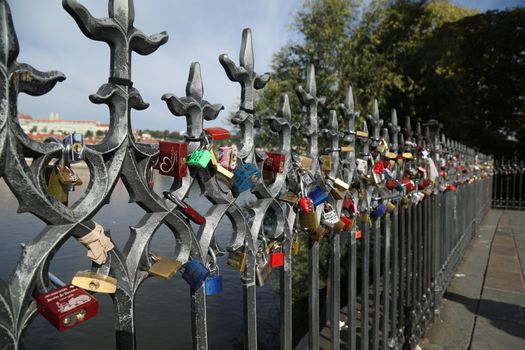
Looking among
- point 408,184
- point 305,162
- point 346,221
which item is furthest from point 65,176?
point 408,184

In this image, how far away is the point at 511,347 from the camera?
369 centimetres

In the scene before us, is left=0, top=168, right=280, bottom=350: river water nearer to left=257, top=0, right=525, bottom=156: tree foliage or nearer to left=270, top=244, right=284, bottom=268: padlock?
left=270, top=244, right=284, bottom=268: padlock

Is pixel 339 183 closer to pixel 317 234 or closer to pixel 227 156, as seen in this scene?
pixel 317 234

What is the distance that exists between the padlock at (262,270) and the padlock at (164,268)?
19.4 inches

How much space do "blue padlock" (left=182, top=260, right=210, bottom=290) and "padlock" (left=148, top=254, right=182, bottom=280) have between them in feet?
0.27

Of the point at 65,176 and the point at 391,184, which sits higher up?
the point at 65,176

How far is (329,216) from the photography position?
1974 mm

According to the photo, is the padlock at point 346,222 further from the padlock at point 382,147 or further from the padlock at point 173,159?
the padlock at point 173,159

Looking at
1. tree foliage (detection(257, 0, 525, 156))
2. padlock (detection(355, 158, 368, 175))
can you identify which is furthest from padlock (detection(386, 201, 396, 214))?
tree foliage (detection(257, 0, 525, 156))

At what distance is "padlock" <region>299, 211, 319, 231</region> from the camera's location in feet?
6.01

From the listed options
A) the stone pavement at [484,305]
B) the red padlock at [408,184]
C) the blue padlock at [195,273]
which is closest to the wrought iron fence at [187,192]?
the blue padlock at [195,273]

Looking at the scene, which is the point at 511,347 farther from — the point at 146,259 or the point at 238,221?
the point at 146,259

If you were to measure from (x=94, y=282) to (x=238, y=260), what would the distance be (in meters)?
0.60

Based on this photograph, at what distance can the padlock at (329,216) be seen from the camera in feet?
6.46
